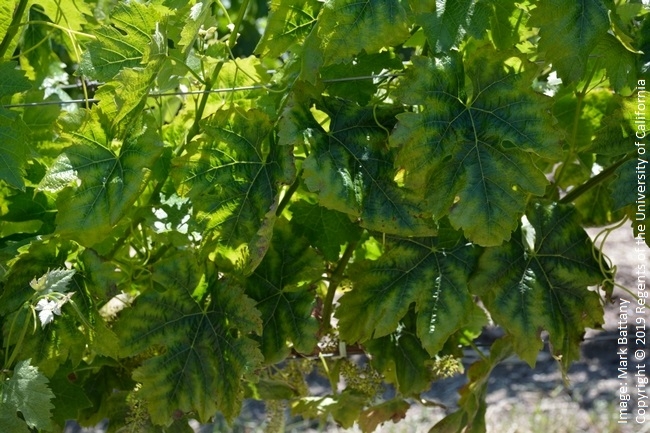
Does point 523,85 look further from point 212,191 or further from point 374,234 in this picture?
point 212,191

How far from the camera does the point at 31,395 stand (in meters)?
1.54

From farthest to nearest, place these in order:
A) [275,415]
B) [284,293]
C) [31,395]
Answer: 1. [275,415]
2. [284,293]
3. [31,395]

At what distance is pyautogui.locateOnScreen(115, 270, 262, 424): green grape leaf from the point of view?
1619mm

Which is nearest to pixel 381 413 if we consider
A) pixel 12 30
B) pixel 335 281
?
pixel 335 281

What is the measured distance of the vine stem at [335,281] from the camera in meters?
1.81

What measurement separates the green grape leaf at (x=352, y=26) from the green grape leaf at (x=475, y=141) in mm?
93

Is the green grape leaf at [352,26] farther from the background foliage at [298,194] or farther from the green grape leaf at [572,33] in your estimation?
the green grape leaf at [572,33]

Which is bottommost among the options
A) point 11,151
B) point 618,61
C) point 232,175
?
point 11,151

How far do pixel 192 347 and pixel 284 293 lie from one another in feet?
0.66

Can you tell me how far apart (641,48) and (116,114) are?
0.87 metres

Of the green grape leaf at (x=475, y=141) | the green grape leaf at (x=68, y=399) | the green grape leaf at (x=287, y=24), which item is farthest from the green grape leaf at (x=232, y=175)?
the green grape leaf at (x=68, y=399)

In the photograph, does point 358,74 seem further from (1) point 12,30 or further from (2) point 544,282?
(1) point 12,30

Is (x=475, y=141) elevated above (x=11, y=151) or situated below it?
above

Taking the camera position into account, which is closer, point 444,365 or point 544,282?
point 544,282
